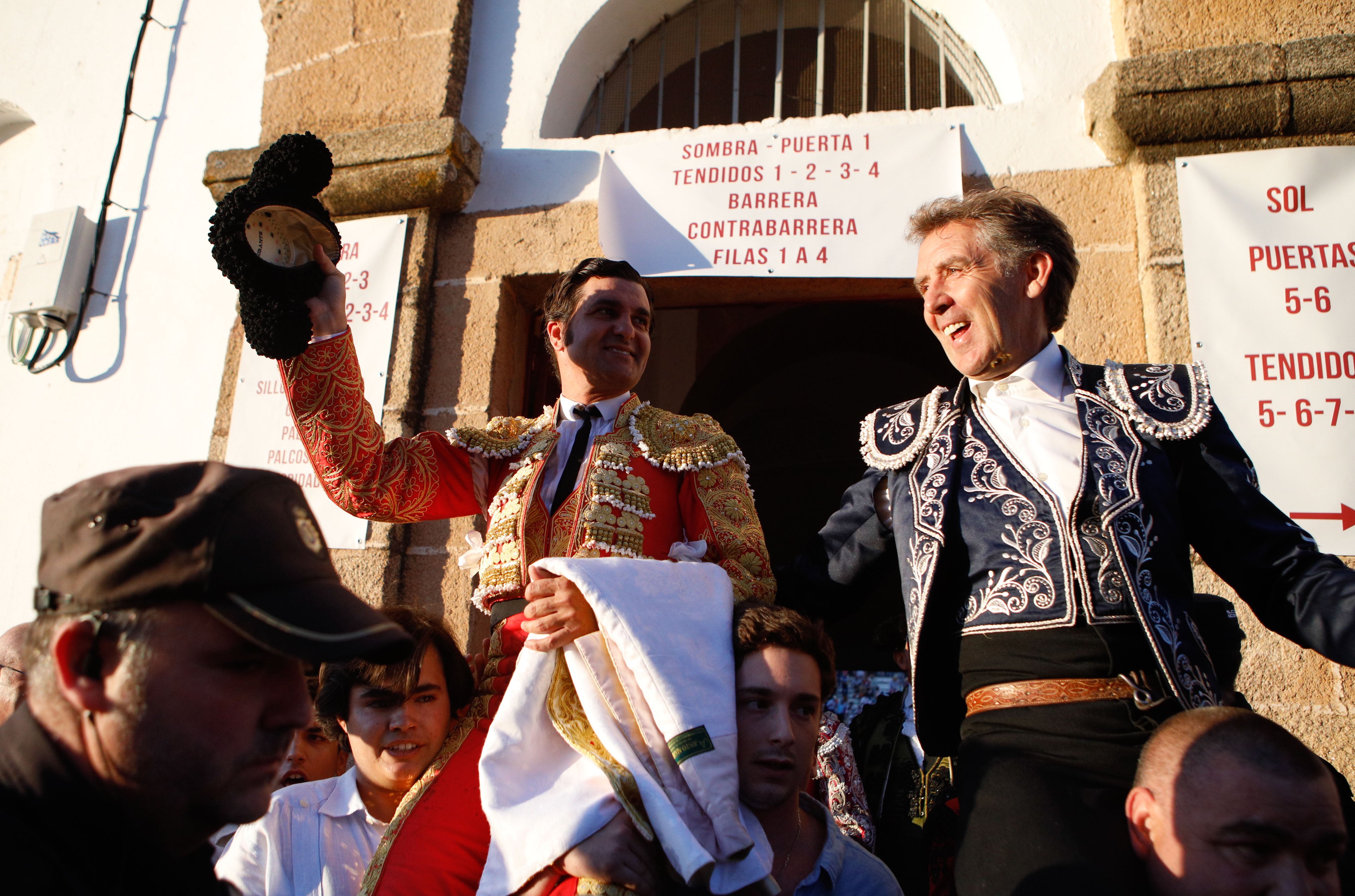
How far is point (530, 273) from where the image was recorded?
3.76 meters

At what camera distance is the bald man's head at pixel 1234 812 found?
4.82 feet

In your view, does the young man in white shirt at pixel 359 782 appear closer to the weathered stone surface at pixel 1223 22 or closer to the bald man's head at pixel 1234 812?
the bald man's head at pixel 1234 812

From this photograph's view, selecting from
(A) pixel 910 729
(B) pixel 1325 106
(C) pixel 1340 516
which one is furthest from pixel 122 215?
(C) pixel 1340 516

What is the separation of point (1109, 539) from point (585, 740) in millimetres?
1073

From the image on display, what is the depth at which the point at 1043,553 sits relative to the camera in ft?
6.02

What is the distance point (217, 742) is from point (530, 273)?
2853 mm

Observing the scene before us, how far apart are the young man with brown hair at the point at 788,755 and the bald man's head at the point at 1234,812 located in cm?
64

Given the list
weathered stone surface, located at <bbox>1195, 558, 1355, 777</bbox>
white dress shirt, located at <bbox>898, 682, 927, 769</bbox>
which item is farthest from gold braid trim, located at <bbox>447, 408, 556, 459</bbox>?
weathered stone surface, located at <bbox>1195, 558, 1355, 777</bbox>

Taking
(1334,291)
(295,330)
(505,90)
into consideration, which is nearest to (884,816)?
(295,330)

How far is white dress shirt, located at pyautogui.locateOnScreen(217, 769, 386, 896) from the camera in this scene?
2225mm

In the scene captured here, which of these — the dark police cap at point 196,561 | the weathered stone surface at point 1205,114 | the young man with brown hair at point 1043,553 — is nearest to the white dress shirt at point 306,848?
the young man with brown hair at point 1043,553

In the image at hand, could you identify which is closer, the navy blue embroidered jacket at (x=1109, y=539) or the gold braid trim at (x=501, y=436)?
the navy blue embroidered jacket at (x=1109, y=539)

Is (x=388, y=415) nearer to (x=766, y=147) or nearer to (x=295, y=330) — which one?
(x=295, y=330)

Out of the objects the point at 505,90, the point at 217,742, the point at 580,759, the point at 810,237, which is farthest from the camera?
the point at 505,90
